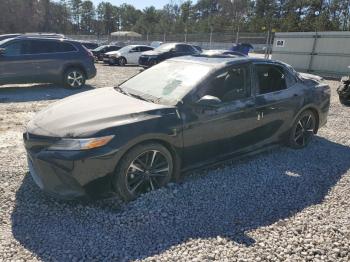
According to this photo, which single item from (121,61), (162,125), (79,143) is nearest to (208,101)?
(162,125)

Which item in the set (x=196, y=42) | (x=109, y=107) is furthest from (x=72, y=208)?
(x=196, y=42)

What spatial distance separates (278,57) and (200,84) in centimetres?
1758

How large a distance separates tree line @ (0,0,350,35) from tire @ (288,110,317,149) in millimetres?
45254

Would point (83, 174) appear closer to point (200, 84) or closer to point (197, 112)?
point (197, 112)

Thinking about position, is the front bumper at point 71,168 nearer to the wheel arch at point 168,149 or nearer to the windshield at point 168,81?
the wheel arch at point 168,149

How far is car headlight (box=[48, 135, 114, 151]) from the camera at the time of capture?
3412mm

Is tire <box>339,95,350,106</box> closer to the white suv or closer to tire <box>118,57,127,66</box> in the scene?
the white suv

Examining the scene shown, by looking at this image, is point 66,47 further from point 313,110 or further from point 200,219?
point 200,219

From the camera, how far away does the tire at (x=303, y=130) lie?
5.60 m

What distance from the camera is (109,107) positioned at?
13.1ft

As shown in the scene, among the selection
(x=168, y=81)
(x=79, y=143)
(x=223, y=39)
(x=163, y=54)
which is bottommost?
(x=79, y=143)

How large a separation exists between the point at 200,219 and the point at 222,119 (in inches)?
53.7

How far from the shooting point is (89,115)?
3.80 m

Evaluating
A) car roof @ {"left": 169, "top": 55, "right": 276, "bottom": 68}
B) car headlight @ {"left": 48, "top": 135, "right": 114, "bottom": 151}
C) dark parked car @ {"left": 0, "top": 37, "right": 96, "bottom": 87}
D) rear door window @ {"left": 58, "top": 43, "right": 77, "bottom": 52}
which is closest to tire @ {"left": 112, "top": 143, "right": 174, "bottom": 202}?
car headlight @ {"left": 48, "top": 135, "right": 114, "bottom": 151}
